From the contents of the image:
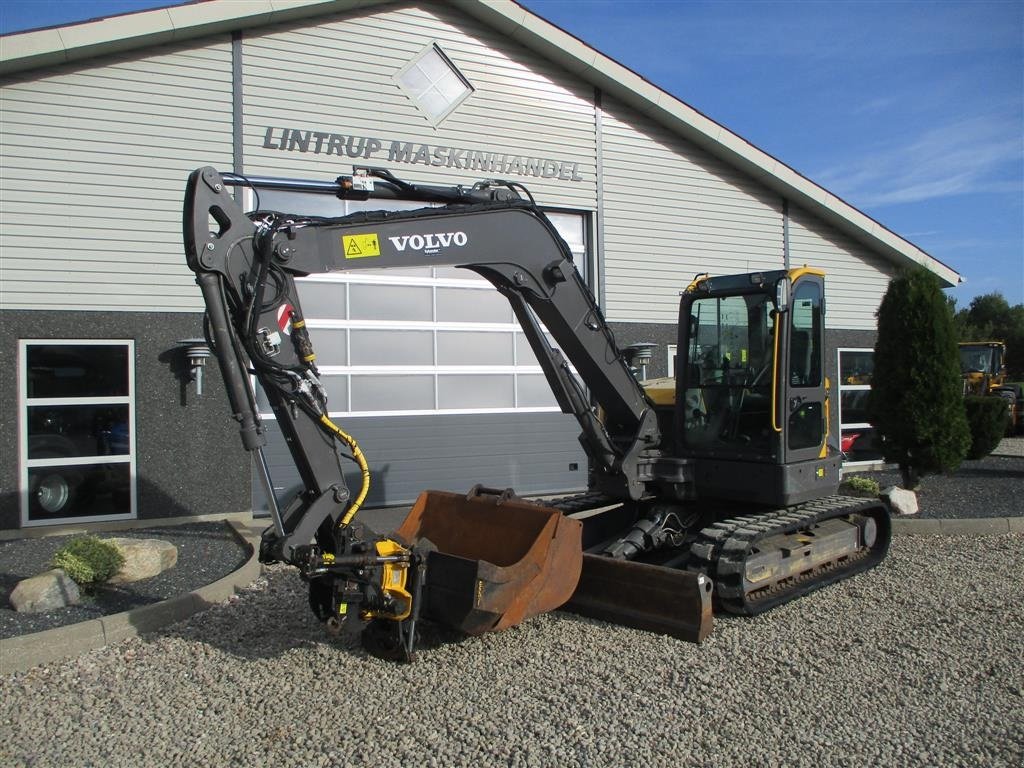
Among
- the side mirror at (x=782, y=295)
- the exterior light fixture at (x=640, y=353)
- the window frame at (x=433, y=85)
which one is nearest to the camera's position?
the side mirror at (x=782, y=295)

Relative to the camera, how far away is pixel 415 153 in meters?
11.9

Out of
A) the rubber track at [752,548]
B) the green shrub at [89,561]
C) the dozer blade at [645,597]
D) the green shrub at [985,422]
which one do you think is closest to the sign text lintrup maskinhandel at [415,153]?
the green shrub at [89,561]

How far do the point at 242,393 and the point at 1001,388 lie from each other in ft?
96.2

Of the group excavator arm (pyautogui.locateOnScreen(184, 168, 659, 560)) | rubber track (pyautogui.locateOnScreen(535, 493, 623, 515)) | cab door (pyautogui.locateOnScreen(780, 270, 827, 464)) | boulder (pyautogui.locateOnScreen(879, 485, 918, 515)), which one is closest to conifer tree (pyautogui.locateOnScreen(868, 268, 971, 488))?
boulder (pyautogui.locateOnScreen(879, 485, 918, 515))

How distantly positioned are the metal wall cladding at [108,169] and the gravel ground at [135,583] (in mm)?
2829

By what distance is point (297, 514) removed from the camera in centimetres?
518

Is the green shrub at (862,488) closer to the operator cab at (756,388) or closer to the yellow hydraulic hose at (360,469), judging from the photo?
the operator cab at (756,388)

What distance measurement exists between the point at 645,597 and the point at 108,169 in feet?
27.5

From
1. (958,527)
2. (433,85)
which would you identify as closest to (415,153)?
(433,85)

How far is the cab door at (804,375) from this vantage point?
22.8 ft

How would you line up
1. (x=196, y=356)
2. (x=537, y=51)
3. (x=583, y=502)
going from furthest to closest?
1. (x=537, y=51)
2. (x=196, y=356)
3. (x=583, y=502)

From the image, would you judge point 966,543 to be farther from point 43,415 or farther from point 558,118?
point 43,415

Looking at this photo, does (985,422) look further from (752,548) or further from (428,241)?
(428,241)

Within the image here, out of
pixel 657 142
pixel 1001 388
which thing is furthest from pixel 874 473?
pixel 1001 388
